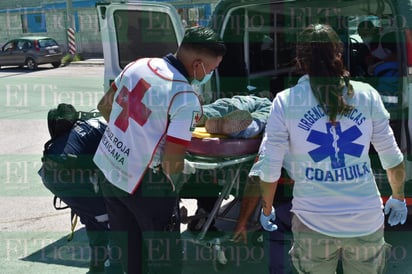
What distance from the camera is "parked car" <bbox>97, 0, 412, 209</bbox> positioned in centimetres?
337

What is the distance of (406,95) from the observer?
3.34m

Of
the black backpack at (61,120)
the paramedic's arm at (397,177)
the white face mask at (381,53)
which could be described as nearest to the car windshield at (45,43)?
the white face mask at (381,53)

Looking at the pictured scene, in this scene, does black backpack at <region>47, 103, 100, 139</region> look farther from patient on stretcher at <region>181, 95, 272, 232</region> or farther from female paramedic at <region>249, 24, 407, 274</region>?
female paramedic at <region>249, 24, 407, 274</region>

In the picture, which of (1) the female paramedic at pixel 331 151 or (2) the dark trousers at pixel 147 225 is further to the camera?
(2) the dark trousers at pixel 147 225

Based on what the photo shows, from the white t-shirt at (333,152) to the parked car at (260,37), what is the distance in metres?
1.30

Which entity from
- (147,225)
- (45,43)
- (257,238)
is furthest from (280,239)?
(45,43)

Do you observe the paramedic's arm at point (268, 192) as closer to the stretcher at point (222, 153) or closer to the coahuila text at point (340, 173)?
the coahuila text at point (340, 173)

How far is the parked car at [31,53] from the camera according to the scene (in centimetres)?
2131

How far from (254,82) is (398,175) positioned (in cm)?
332

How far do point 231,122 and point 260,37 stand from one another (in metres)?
2.59

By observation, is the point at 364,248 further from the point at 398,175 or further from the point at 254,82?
the point at 254,82

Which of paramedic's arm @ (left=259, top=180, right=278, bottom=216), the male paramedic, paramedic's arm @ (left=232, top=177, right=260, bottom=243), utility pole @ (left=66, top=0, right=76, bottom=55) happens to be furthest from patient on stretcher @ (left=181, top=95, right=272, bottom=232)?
utility pole @ (left=66, top=0, right=76, bottom=55)

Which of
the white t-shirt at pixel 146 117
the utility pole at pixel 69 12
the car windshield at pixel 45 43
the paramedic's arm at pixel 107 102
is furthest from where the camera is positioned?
the utility pole at pixel 69 12

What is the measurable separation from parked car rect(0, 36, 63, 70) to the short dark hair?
2026cm
